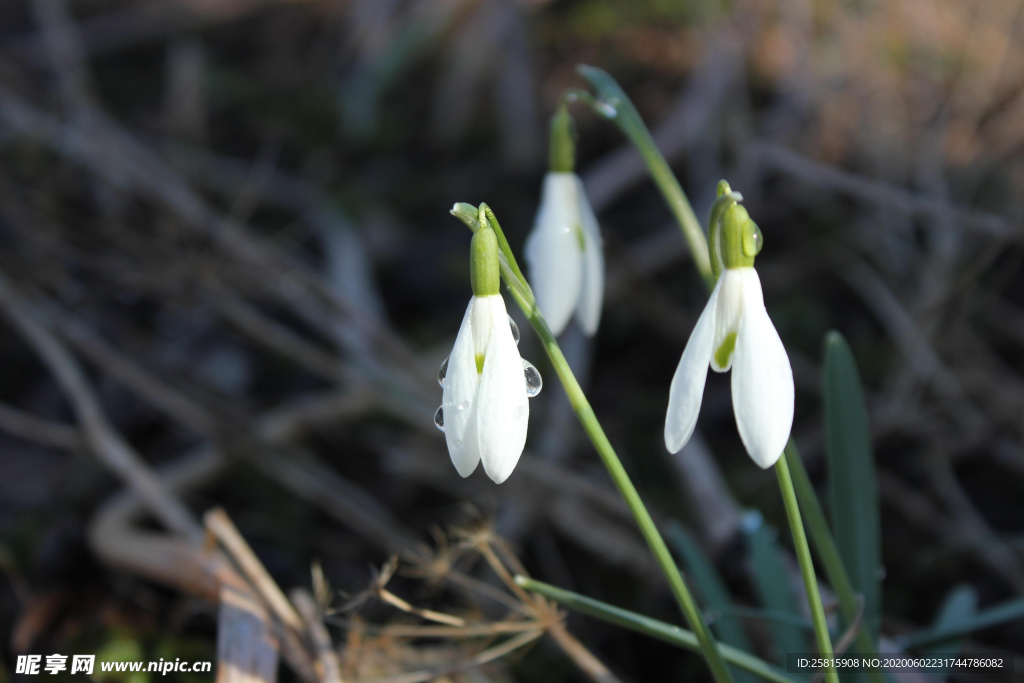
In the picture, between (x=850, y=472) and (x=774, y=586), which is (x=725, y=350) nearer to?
(x=850, y=472)

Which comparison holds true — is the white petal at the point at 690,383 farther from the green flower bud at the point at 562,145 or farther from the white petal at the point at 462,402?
the green flower bud at the point at 562,145

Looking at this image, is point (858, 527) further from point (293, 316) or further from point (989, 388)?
point (293, 316)

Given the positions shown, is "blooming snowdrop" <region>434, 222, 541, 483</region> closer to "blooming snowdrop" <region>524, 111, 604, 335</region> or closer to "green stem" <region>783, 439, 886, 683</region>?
"blooming snowdrop" <region>524, 111, 604, 335</region>

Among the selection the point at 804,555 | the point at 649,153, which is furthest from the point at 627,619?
the point at 649,153

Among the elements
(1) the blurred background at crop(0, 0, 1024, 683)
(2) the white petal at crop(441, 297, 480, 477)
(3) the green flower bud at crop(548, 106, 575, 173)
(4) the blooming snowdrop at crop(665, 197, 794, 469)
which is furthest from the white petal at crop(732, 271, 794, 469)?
(1) the blurred background at crop(0, 0, 1024, 683)

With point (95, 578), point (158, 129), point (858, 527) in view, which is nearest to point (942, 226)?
point (858, 527)

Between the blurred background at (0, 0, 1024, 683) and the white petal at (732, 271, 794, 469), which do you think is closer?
the white petal at (732, 271, 794, 469)

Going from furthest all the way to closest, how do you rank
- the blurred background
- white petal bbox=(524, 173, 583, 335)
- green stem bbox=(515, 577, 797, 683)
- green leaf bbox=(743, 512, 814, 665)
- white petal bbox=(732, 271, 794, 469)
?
the blurred background
green leaf bbox=(743, 512, 814, 665)
white petal bbox=(524, 173, 583, 335)
green stem bbox=(515, 577, 797, 683)
white petal bbox=(732, 271, 794, 469)
